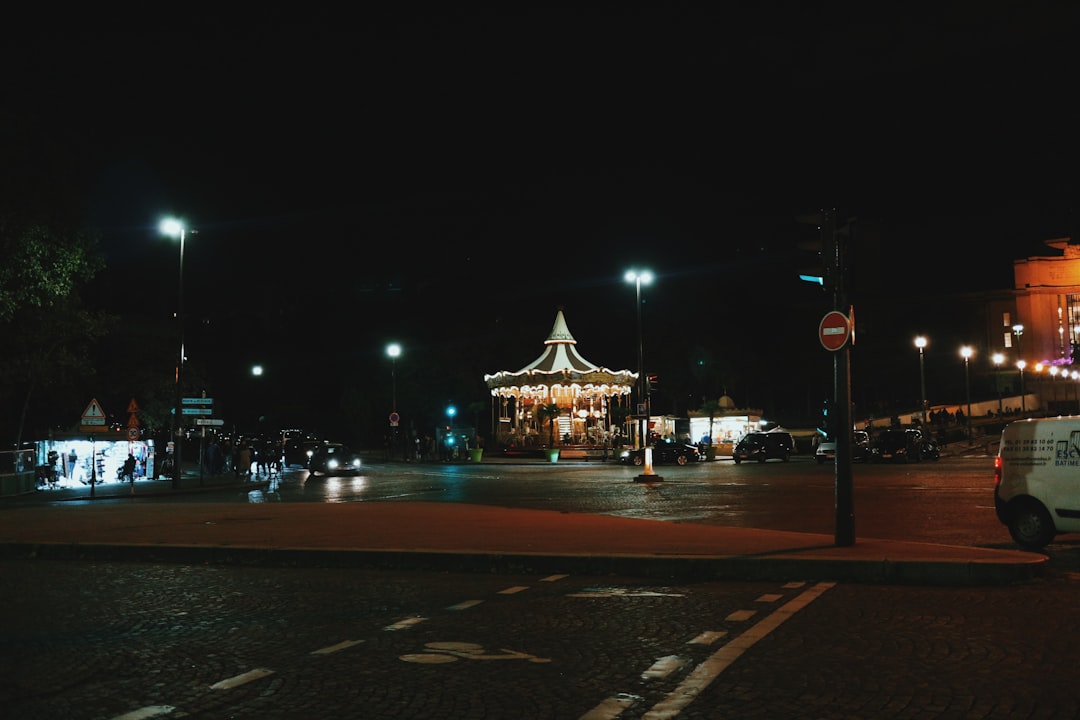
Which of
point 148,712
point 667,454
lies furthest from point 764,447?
point 148,712

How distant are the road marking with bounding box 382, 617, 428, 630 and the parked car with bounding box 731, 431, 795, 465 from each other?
41.9 meters

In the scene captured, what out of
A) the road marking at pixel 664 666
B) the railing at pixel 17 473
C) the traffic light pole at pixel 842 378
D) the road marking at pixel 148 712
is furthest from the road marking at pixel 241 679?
the railing at pixel 17 473

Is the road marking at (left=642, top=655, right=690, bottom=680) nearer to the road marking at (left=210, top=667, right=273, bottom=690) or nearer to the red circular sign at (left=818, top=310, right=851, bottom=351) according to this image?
the road marking at (left=210, top=667, right=273, bottom=690)

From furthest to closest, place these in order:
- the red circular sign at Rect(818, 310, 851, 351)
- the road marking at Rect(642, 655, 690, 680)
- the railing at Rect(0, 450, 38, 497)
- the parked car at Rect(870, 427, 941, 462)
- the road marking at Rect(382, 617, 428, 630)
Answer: the parked car at Rect(870, 427, 941, 462)
the railing at Rect(0, 450, 38, 497)
the red circular sign at Rect(818, 310, 851, 351)
the road marking at Rect(382, 617, 428, 630)
the road marking at Rect(642, 655, 690, 680)

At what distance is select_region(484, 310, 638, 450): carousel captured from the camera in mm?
59281

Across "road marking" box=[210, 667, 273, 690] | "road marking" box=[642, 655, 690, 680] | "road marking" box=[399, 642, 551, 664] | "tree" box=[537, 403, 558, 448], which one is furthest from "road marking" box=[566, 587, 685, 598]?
"tree" box=[537, 403, 558, 448]

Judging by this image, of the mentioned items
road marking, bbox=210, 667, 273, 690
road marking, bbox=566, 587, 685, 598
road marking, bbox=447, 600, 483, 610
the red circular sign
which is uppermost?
the red circular sign

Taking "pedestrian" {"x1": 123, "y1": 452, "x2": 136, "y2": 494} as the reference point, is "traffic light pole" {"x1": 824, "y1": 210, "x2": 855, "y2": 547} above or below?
above

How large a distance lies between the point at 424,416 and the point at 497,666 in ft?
230

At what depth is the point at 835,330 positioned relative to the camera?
12.0 metres

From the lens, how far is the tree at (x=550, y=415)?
6150 cm

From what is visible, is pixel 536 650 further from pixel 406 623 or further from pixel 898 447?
pixel 898 447

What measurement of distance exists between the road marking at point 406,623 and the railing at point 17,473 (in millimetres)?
28306

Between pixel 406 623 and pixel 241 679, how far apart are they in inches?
84.3
